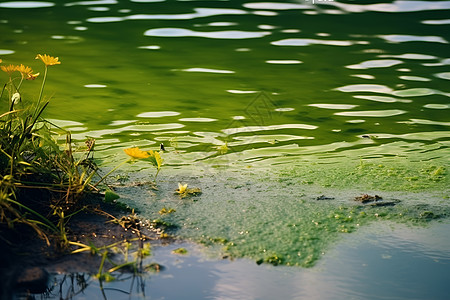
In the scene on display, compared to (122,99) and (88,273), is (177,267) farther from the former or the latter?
(122,99)

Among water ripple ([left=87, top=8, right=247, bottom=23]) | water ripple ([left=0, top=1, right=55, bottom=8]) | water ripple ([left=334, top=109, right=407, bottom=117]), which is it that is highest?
water ripple ([left=0, top=1, right=55, bottom=8])

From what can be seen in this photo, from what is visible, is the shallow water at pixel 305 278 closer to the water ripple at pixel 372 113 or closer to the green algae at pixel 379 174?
the green algae at pixel 379 174

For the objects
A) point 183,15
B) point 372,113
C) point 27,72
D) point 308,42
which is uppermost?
point 27,72

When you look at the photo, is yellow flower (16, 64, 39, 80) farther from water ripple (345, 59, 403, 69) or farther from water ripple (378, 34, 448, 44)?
water ripple (378, 34, 448, 44)

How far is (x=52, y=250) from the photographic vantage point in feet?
7.68

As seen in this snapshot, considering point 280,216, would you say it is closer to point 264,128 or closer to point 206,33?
point 264,128

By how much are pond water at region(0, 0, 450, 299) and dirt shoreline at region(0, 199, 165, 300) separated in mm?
182

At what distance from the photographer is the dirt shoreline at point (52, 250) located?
212 centimetres

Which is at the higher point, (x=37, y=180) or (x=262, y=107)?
(x=37, y=180)

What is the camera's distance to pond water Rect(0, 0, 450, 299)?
274cm

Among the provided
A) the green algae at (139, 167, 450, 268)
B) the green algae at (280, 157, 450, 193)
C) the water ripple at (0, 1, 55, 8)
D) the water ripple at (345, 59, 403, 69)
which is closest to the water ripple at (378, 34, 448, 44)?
the water ripple at (345, 59, 403, 69)

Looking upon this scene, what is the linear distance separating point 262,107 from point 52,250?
Result: 255 cm

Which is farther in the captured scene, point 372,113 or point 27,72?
point 372,113

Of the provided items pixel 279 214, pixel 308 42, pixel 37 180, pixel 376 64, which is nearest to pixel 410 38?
pixel 308 42
